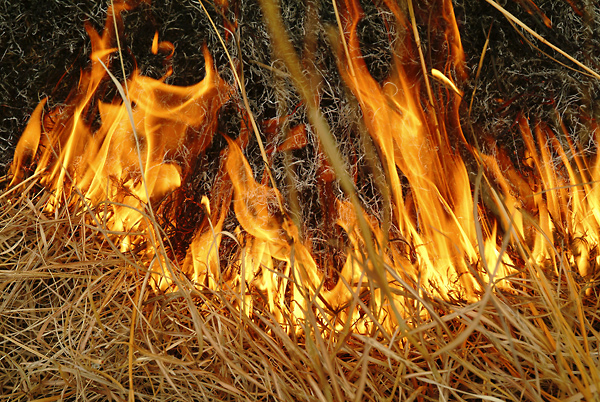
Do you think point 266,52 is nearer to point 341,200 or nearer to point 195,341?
point 341,200

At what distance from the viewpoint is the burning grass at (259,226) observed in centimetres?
68

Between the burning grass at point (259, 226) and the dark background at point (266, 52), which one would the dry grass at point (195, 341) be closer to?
the burning grass at point (259, 226)

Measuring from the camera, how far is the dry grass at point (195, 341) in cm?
61

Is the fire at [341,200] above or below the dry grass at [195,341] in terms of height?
above

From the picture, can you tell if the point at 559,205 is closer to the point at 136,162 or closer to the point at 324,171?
the point at 324,171

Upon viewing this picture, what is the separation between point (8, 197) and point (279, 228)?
552mm

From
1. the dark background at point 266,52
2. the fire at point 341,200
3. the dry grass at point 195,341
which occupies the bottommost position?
the dry grass at point 195,341

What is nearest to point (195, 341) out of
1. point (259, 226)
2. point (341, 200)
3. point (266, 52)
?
point (259, 226)

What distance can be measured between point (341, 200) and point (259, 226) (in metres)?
0.18

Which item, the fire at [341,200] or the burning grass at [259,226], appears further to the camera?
the fire at [341,200]

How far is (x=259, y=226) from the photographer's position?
0.84m

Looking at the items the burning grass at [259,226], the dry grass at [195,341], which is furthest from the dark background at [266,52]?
the dry grass at [195,341]

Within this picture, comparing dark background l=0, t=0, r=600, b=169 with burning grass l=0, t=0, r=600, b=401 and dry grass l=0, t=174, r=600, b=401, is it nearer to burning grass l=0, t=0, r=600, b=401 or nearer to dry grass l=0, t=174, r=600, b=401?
burning grass l=0, t=0, r=600, b=401

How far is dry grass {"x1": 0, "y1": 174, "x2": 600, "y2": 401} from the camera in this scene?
0.61 m
